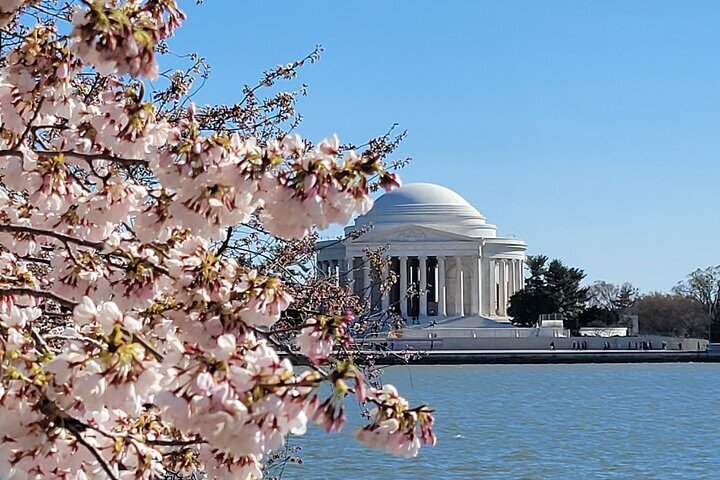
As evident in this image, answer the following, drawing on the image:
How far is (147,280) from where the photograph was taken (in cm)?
399

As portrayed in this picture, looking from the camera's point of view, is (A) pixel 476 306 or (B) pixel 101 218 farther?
(A) pixel 476 306

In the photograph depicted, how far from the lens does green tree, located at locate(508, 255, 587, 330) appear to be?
280 ft

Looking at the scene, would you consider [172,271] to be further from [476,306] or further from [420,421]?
[476,306]

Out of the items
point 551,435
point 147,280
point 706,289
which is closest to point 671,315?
point 706,289

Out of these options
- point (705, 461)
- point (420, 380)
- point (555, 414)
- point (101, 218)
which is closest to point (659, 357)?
point (420, 380)

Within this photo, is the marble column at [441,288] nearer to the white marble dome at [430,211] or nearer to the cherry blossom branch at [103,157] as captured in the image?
the white marble dome at [430,211]

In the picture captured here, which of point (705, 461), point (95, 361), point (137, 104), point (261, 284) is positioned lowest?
point (705, 461)

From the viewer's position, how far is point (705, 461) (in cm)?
2258

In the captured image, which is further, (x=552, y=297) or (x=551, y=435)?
(x=552, y=297)

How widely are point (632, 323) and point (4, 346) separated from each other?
89.5m

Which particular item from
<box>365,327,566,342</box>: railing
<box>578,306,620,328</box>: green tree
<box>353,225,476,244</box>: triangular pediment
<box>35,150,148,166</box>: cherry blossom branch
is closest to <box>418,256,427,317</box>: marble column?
<box>353,225,476,244</box>: triangular pediment

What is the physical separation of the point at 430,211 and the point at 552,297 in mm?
12317

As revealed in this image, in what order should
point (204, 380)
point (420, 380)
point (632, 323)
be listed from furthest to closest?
point (632, 323) < point (420, 380) < point (204, 380)

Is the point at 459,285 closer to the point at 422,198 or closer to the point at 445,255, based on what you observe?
the point at 445,255
